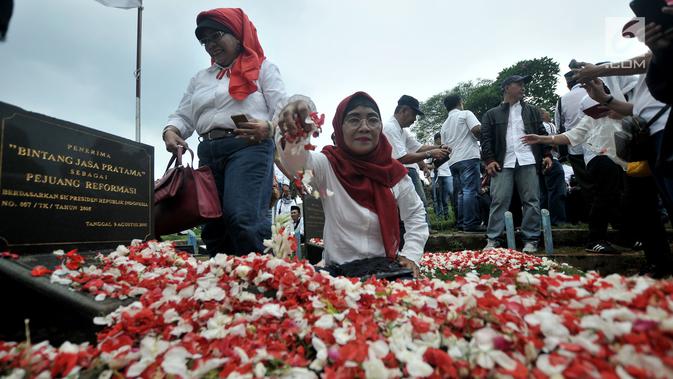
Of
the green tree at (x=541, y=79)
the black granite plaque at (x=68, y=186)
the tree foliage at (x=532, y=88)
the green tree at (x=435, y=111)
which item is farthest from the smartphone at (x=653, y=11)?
the green tree at (x=435, y=111)

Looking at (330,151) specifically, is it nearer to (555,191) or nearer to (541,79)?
(555,191)

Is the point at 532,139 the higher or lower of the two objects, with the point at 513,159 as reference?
higher

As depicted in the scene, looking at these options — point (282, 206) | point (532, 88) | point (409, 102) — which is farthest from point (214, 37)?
point (532, 88)

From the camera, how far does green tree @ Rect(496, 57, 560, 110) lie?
33844 mm

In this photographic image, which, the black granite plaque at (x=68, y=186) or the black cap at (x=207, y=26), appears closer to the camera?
the black granite plaque at (x=68, y=186)

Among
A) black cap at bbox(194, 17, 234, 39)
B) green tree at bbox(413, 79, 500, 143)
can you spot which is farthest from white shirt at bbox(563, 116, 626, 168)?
green tree at bbox(413, 79, 500, 143)

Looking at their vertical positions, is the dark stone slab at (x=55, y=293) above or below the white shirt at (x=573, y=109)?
below

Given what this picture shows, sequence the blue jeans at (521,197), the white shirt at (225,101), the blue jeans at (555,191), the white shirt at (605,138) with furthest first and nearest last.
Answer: the blue jeans at (555,191) → the blue jeans at (521,197) → the white shirt at (225,101) → the white shirt at (605,138)

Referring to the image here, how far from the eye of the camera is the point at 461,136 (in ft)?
22.2

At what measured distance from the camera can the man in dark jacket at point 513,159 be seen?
518 centimetres

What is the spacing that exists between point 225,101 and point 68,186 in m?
1.31

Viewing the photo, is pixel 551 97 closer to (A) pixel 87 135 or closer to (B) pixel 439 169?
(B) pixel 439 169

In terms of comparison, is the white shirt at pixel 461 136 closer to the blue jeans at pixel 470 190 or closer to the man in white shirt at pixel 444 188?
the blue jeans at pixel 470 190

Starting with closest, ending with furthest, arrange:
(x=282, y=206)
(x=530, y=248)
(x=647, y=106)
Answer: (x=647, y=106)
(x=530, y=248)
(x=282, y=206)
